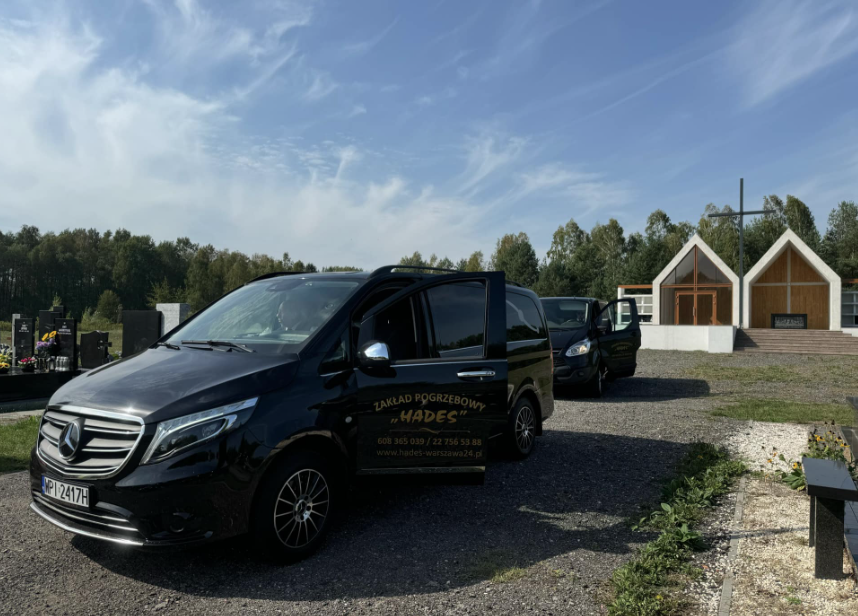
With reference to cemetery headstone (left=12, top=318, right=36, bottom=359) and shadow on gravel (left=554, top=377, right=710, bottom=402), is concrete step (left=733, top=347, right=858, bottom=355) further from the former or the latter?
cemetery headstone (left=12, top=318, right=36, bottom=359)

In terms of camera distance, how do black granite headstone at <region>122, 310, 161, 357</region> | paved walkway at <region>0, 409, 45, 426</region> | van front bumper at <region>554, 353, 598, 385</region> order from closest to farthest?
paved walkway at <region>0, 409, 45, 426</region> → van front bumper at <region>554, 353, 598, 385</region> → black granite headstone at <region>122, 310, 161, 357</region>

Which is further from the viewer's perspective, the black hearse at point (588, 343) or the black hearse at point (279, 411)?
the black hearse at point (588, 343)

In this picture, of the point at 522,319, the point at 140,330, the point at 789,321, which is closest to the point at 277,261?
the point at 789,321

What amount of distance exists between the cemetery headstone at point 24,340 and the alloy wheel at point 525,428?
12.7 meters

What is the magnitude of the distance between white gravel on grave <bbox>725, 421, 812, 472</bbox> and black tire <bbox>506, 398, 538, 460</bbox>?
2.28m

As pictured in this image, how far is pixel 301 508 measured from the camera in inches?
156

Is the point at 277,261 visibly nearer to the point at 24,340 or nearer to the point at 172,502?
the point at 24,340

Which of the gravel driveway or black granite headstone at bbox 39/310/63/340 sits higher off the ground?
black granite headstone at bbox 39/310/63/340

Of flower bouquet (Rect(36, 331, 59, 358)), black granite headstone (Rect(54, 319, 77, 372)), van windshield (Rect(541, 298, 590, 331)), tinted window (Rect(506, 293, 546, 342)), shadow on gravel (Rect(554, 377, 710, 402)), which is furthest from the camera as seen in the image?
black granite headstone (Rect(54, 319, 77, 372))

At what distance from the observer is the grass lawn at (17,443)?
6328 mm

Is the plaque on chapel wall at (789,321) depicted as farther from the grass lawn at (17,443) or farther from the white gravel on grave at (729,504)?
the grass lawn at (17,443)

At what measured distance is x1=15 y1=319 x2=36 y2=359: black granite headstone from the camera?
14.6m

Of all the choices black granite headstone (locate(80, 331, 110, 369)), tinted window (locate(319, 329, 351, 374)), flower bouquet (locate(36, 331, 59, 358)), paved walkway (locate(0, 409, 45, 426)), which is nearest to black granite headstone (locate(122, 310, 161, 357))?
black granite headstone (locate(80, 331, 110, 369))

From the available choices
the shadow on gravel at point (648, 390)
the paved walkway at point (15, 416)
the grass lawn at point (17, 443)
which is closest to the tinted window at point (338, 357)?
the grass lawn at point (17, 443)
